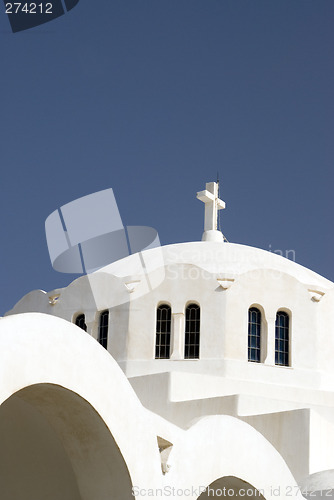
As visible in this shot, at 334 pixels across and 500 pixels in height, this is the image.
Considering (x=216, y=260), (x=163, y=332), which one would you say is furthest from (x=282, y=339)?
(x=163, y=332)

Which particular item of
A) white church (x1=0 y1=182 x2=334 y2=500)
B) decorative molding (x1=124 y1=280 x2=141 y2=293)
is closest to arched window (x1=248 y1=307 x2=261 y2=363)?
white church (x1=0 y1=182 x2=334 y2=500)

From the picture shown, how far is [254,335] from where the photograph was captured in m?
18.0

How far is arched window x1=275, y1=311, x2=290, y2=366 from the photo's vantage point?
18.1 meters

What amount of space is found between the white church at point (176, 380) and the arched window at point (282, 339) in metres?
0.03

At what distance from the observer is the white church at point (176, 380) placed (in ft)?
26.8

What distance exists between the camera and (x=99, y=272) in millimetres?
18875

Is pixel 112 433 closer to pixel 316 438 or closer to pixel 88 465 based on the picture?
pixel 88 465

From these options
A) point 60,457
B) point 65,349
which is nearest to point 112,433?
point 65,349

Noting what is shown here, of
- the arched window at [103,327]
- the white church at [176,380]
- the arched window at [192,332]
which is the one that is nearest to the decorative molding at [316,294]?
the white church at [176,380]

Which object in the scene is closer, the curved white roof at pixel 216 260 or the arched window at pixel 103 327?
the arched window at pixel 103 327
